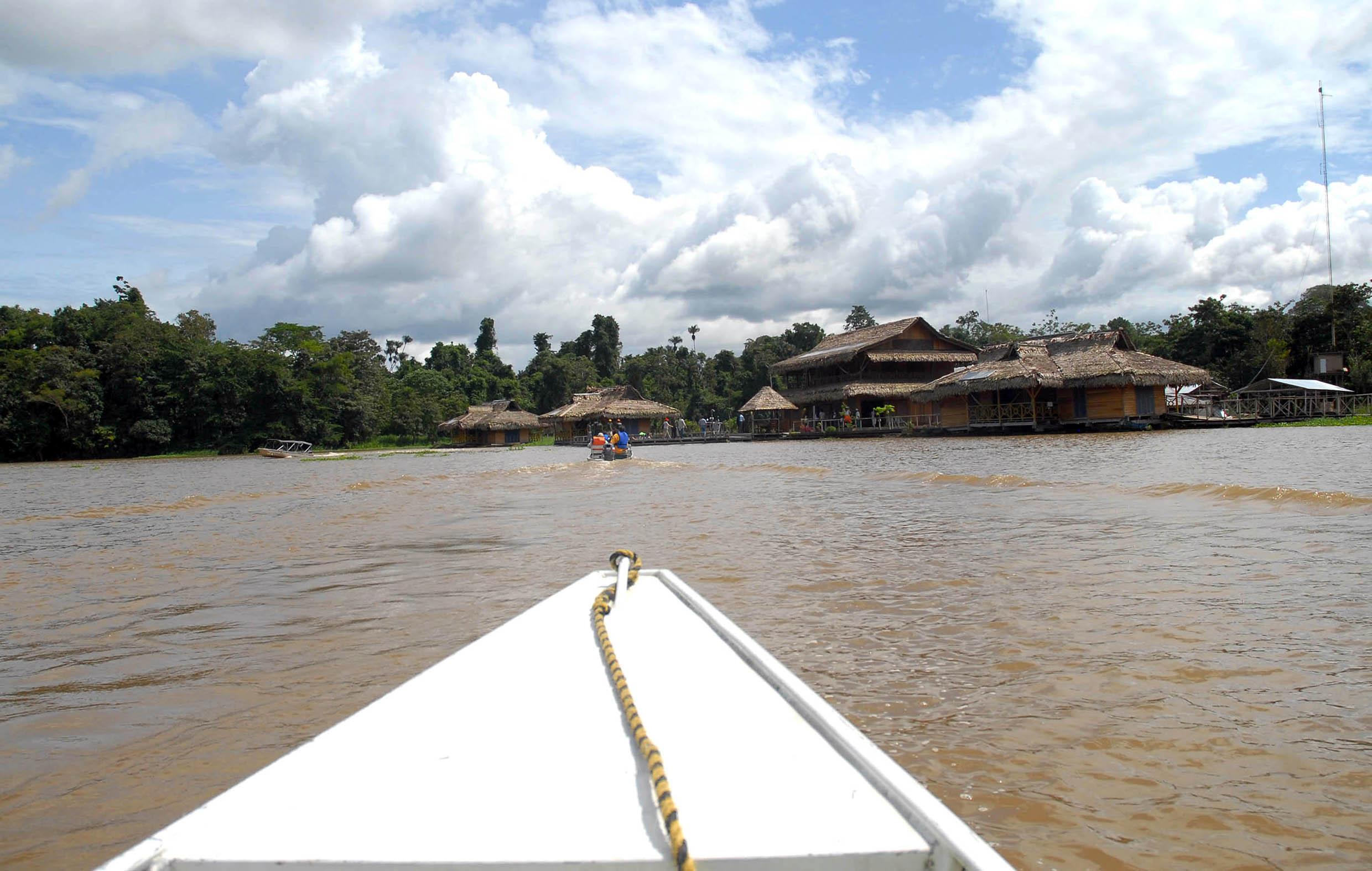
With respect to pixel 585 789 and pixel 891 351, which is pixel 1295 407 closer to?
pixel 891 351

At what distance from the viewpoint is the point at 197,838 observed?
126 centimetres

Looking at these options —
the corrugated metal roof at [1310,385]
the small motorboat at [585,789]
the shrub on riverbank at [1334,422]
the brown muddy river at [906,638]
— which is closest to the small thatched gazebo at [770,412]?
the corrugated metal roof at [1310,385]

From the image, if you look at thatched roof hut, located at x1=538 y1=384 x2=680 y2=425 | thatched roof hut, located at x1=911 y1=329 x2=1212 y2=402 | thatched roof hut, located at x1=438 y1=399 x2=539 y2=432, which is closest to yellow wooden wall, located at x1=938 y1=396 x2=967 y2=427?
thatched roof hut, located at x1=911 y1=329 x2=1212 y2=402

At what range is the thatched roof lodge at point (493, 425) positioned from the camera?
4312 cm

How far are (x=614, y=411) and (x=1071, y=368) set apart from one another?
819 inches

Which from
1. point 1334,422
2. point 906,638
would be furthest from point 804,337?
point 906,638

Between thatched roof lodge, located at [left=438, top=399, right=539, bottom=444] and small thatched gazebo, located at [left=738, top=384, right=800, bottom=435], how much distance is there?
12.9 metres

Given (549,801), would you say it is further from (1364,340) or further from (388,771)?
(1364,340)

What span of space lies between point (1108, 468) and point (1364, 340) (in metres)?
24.8

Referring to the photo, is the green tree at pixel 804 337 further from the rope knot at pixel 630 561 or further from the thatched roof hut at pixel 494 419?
the rope knot at pixel 630 561

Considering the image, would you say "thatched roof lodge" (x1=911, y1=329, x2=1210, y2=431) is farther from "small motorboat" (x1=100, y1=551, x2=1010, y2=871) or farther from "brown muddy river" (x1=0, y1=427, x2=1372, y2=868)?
"small motorboat" (x1=100, y1=551, x2=1010, y2=871)

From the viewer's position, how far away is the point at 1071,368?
26453 mm

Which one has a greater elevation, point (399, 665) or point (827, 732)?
point (827, 732)

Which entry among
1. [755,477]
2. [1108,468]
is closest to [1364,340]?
[1108,468]
